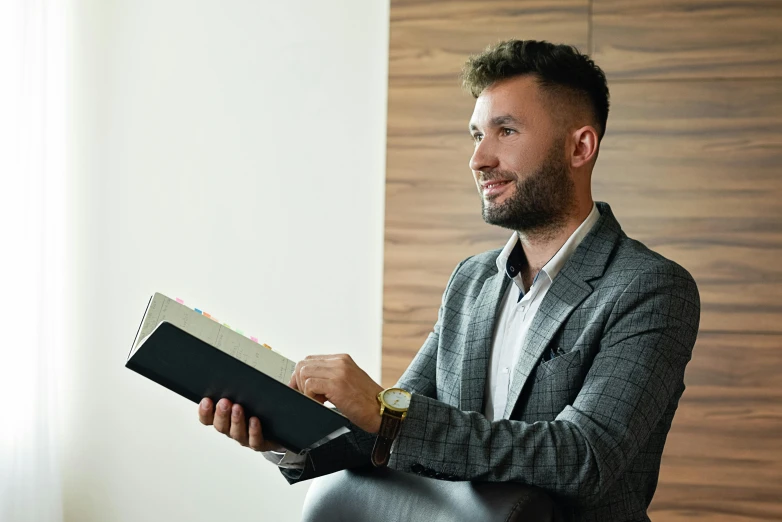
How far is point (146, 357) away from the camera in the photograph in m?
1.40

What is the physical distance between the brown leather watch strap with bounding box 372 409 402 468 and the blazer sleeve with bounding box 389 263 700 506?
12mm

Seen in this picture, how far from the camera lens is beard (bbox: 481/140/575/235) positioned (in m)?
1.89

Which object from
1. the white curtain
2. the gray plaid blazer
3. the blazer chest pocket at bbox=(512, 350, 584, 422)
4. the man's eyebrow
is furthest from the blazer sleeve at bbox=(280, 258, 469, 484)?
the white curtain

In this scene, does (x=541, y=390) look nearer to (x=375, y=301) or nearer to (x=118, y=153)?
(x=375, y=301)

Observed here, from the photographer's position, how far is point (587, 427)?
150 cm

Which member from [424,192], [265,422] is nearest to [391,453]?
[265,422]

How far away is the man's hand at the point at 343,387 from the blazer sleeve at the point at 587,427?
6cm

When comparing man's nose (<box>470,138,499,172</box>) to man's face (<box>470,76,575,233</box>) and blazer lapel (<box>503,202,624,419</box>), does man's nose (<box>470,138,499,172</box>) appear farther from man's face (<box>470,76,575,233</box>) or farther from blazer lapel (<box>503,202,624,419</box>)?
A: blazer lapel (<box>503,202,624,419</box>)

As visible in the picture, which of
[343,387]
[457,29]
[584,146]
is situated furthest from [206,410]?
[457,29]

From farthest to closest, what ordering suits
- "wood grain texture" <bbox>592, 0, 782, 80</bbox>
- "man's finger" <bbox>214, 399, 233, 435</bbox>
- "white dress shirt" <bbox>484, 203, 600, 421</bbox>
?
"wood grain texture" <bbox>592, 0, 782, 80</bbox>
"white dress shirt" <bbox>484, 203, 600, 421</bbox>
"man's finger" <bbox>214, 399, 233, 435</bbox>

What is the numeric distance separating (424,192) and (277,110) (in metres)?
0.78

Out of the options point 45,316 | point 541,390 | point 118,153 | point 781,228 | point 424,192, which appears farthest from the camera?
point 118,153

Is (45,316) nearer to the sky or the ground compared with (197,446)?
nearer to the sky

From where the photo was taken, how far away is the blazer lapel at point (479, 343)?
1.86 m
